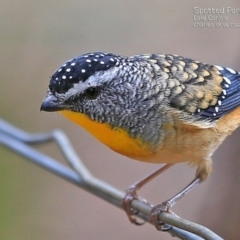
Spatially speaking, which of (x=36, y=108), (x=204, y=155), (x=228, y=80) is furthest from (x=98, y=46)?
(x=204, y=155)

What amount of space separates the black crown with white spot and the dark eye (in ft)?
0.22

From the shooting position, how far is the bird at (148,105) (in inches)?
64.7

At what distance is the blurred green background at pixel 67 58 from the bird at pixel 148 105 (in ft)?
4.72

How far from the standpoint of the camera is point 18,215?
3.45 meters

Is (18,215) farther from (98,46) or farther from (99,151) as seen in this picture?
(98,46)

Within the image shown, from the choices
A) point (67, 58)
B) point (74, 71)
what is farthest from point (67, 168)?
point (67, 58)

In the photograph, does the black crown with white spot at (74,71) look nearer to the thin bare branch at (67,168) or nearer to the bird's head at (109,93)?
the bird's head at (109,93)

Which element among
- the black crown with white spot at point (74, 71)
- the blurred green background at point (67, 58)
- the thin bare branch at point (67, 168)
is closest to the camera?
the black crown with white spot at point (74, 71)

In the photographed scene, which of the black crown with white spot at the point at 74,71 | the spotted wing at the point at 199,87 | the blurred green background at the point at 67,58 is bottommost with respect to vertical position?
the blurred green background at the point at 67,58

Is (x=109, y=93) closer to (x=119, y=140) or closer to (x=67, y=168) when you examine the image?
(x=119, y=140)

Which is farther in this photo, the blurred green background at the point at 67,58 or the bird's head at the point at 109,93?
the blurred green background at the point at 67,58

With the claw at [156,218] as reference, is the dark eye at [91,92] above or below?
above

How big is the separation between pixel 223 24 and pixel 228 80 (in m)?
1.13

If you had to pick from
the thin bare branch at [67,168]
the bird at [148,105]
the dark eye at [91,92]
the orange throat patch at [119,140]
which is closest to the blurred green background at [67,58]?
the thin bare branch at [67,168]
